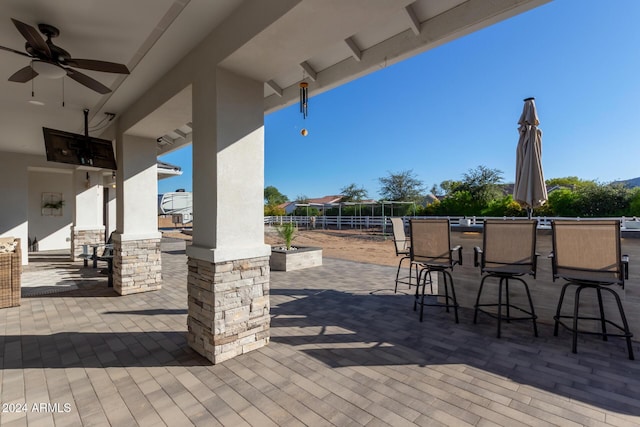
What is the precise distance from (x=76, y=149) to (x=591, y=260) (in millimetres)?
6515

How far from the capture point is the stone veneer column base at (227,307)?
2.57 meters

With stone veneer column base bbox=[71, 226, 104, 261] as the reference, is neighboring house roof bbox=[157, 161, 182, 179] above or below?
above

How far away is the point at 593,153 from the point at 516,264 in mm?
23367

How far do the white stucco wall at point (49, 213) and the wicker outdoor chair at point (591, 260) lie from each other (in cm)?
1245

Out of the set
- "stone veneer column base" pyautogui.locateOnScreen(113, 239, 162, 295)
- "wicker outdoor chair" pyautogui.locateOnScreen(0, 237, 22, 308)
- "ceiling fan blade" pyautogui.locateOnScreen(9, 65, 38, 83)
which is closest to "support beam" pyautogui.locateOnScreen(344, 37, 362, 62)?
"ceiling fan blade" pyautogui.locateOnScreen(9, 65, 38, 83)

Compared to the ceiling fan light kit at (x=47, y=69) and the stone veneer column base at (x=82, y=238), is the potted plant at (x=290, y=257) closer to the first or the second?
the ceiling fan light kit at (x=47, y=69)

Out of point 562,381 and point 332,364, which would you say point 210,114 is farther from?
point 562,381

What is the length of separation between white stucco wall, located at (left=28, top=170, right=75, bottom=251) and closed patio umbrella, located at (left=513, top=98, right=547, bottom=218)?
480 inches

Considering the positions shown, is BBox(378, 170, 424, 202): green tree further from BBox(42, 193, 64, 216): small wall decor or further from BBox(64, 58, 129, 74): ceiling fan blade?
BBox(64, 58, 129, 74): ceiling fan blade

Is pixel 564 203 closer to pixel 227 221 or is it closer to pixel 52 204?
pixel 227 221

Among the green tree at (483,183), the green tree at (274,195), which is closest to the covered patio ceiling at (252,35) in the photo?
the green tree at (483,183)

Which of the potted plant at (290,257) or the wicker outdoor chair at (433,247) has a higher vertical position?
the wicker outdoor chair at (433,247)

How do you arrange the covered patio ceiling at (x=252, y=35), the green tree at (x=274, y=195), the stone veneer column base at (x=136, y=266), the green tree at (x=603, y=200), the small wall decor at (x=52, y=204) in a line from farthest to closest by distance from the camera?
the green tree at (x=274, y=195)
the green tree at (x=603, y=200)
the small wall decor at (x=52, y=204)
the stone veneer column base at (x=136, y=266)
the covered patio ceiling at (x=252, y=35)

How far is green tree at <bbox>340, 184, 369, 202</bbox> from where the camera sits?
35156mm
